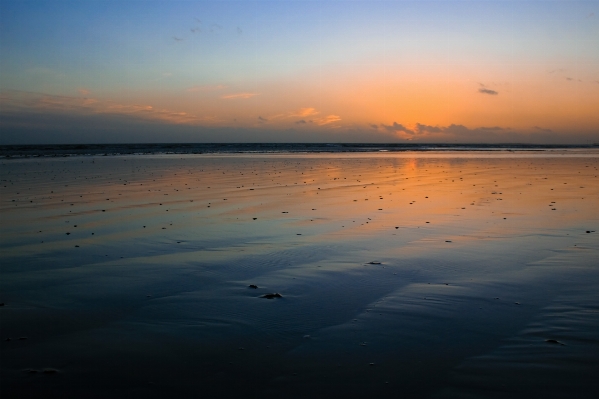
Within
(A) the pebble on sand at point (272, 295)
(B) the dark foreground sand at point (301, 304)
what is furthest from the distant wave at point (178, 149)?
(A) the pebble on sand at point (272, 295)

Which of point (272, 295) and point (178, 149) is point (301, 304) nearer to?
point (272, 295)

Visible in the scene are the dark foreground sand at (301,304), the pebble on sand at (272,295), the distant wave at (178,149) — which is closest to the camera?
the dark foreground sand at (301,304)

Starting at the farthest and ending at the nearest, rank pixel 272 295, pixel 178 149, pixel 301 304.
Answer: pixel 178 149 → pixel 272 295 → pixel 301 304

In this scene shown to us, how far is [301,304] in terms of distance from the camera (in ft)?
18.0

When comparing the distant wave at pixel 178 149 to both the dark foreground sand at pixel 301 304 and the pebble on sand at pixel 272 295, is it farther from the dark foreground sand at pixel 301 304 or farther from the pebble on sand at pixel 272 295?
the pebble on sand at pixel 272 295

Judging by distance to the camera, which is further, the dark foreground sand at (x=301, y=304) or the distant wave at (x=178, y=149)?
the distant wave at (x=178, y=149)

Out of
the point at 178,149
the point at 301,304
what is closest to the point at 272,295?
the point at 301,304

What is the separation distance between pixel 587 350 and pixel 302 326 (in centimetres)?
259

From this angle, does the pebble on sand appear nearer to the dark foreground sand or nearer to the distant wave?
the dark foreground sand

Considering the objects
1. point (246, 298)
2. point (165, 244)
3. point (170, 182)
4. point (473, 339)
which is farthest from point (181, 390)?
point (170, 182)

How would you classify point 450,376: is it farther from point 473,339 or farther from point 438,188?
point 438,188

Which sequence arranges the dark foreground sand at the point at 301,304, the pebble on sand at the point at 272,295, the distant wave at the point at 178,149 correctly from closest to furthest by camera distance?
the dark foreground sand at the point at 301,304
the pebble on sand at the point at 272,295
the distant wave at the point at 178,149

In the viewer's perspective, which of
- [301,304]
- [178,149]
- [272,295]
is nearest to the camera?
[301,304]

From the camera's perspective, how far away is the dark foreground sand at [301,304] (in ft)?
12.5
